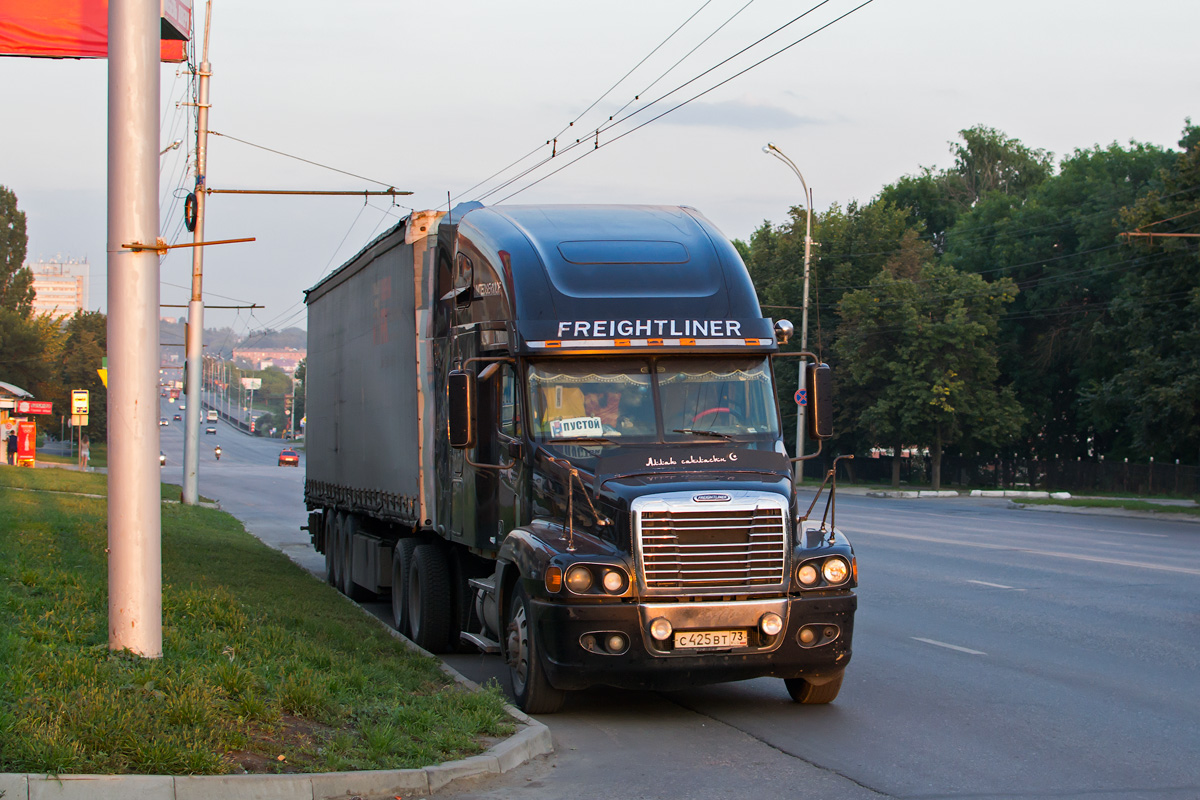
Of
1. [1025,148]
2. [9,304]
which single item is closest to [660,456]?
[1025,148]

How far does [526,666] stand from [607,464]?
1.44m

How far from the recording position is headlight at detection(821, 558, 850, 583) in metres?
8.11

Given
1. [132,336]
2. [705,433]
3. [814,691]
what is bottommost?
[814,691]

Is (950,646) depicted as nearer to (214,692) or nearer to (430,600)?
(430,600)

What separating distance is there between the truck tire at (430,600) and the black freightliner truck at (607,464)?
0.7 inches

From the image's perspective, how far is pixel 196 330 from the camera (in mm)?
30078

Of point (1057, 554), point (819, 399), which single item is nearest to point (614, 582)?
point (819, 399)

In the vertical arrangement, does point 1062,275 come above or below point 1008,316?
above

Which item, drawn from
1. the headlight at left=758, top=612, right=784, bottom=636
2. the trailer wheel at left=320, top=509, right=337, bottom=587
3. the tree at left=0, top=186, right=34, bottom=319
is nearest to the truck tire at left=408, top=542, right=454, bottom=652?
the headlight at left=758, top=612, right=784, bottom=636

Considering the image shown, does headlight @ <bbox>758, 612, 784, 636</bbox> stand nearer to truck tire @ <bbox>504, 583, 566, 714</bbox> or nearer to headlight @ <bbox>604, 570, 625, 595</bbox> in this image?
headlight @ <bbox>604, 570, 625, 595</bbox>

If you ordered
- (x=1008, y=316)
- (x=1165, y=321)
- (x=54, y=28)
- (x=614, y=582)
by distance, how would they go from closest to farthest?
(x=614, y=582), (x=54, y=28), (x=1165, y=321), (x=1008, y=316)

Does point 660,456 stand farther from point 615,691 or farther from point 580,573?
point 615,691

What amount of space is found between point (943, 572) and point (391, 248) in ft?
29.7

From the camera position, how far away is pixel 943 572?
17.2 metres
